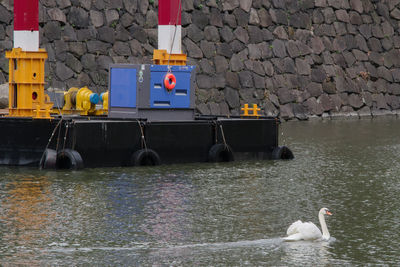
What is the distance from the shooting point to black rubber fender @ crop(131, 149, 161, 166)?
22391 mm

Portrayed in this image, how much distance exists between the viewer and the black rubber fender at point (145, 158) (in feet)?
73.5

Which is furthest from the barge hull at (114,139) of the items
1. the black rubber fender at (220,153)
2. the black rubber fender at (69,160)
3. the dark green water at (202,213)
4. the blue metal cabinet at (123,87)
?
the blue metal cabinet at (123,87)

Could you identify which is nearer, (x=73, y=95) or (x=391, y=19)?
(x=73, y=95)

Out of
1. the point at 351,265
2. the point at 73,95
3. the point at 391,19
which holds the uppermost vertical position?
the point at 391,19

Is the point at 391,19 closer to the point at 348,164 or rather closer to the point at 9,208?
the point at 348,164

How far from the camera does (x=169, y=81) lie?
24.2 meters

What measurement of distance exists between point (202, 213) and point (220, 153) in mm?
7912

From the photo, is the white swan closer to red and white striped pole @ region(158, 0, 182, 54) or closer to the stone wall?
red and white striped pole @ region(158, 0, 182, 54)

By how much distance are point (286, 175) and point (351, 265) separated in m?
8.97

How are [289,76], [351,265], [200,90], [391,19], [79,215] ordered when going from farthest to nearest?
[391,19] < [289,76] < [200,90] < [79,215] < [351,265]

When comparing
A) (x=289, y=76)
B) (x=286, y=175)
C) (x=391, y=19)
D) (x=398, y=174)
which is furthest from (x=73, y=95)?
(x=391, y=19)

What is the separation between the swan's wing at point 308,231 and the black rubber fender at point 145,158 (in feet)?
29.9

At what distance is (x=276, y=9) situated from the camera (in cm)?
4281

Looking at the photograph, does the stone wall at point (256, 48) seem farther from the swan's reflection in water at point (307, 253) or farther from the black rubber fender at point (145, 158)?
the swan's reflection in water at point (307, 253)
